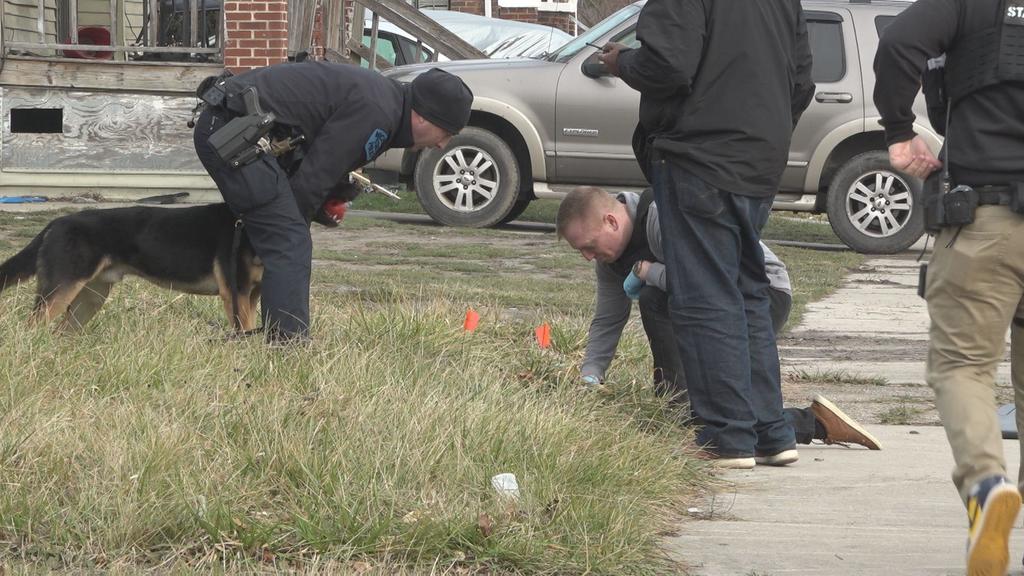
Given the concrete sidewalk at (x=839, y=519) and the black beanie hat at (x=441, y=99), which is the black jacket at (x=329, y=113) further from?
the concrete sidewalk at (x=839, y=519)

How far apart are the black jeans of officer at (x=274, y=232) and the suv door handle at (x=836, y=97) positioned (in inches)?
282

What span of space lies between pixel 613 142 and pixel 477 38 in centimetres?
862

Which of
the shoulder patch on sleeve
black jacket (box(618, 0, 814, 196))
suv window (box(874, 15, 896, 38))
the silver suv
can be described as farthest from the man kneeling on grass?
suv window (box(874, 15, 896, 38))

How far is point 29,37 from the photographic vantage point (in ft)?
56.3

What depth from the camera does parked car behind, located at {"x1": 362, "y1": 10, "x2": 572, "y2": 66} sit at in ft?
61.4

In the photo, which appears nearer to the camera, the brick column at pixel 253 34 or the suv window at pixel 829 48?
the suv window at pixel 829 48

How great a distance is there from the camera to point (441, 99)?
563 centimetres

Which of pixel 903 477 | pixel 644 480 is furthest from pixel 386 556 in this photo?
pixel 903 477

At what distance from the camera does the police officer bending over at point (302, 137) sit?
5535 millimetres

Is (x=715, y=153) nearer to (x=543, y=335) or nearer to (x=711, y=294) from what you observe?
(x=711, y=294)

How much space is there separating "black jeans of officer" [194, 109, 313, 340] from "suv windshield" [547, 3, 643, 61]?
6.70m

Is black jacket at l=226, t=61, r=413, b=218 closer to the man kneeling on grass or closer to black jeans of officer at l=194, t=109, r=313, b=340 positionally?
black jeans of officer at l=194, t=109, r=313, b=340

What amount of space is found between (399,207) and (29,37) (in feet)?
19.4

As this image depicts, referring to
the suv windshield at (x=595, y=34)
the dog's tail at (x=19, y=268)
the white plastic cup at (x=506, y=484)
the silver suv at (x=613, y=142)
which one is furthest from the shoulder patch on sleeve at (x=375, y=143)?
the suv windshield at (x=595, y=34)
